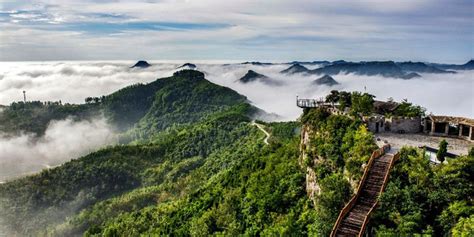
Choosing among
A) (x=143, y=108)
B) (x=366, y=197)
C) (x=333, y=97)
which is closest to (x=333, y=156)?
(x=366, y=197)

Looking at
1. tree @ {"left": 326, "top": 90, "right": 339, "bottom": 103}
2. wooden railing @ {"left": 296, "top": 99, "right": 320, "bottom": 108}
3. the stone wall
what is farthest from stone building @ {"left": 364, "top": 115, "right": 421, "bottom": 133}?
wooden railing @ {"left": 296, "top": 99, "right": 320, "bottom": 108}

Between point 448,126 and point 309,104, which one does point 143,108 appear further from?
point 448,126

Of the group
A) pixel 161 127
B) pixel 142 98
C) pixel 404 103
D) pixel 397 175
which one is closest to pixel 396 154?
pixel 397 175

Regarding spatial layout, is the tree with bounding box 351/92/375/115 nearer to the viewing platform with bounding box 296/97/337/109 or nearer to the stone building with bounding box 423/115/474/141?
the viewing platform with bounding box 296/97/337/109

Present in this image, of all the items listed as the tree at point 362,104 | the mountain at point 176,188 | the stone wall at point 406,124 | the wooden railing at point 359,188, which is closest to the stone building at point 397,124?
the stone wall at point 406,124

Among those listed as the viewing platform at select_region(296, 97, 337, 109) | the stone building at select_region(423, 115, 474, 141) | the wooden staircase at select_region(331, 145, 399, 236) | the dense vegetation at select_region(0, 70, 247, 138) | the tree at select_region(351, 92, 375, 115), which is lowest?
the dense vegetation at select_region(0, 70, 247, 138)

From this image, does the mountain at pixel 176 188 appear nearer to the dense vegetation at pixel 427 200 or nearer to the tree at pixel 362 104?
the dense vegetation at pixel 427 200
